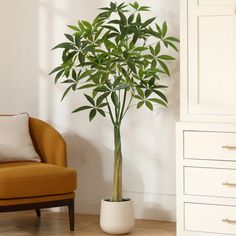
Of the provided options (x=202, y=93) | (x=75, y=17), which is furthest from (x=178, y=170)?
(x=75, y=17)

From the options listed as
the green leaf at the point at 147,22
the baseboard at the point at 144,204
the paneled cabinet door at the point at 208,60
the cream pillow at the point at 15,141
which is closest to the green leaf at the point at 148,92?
the paneled cabinet door at the point at 208,60

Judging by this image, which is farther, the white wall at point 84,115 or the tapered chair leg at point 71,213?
the white wall at point 84,115

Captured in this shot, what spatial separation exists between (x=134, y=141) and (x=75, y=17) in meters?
1.09

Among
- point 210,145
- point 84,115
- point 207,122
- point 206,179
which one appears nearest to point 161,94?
point 207,122

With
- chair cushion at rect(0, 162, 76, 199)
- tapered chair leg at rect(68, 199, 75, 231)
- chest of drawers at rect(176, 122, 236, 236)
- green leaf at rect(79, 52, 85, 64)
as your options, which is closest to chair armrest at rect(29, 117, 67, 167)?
chair cushion at rect(0, 162, 76, 199)

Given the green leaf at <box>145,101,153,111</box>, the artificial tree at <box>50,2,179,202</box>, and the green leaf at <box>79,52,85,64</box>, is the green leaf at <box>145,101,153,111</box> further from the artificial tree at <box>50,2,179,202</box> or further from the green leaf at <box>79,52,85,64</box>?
the green leaf at <box>79,52,85,64</box>

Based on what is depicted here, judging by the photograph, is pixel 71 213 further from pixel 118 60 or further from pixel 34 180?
pixel 118 60

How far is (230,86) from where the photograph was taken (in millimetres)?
3795

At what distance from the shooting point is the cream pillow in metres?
4.45

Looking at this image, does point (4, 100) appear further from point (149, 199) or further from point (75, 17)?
point (149, 199)

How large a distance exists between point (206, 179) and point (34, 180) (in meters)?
1.12

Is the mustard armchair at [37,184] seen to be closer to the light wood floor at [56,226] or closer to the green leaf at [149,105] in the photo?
the light wood floor at [56,226]

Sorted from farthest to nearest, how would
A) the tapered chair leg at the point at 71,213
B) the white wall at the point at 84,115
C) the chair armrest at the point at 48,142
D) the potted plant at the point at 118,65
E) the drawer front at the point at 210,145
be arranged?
the white wall at the point at 84,115, the chair armrest at the point at 48,142, the tapered chair leg at the point at 71,213, the potted plant at the point at 118,65, the drawer front at the point at 210,145

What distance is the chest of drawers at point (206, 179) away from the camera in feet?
12.4
